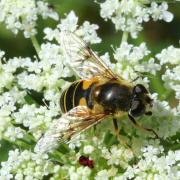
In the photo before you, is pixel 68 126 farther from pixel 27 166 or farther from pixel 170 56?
pixel 170 56

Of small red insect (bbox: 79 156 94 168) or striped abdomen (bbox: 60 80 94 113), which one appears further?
small red insect (bbox: 79 156 94 168)

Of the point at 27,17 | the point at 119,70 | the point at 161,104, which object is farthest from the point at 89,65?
the point at 27,17

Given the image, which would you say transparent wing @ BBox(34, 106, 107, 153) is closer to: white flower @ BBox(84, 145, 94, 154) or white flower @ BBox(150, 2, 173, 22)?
white flower @ BBox(84, 145, 94, 154)

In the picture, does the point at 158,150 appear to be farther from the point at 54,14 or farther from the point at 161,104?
the point at 54,14

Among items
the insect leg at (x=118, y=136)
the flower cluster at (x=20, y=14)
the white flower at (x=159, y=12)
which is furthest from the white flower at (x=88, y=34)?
the insect leg at (x=118, y=136)

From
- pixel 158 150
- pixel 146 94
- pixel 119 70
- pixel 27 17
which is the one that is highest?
pixel 27 17

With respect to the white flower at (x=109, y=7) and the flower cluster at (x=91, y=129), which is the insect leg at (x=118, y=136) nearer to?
the flower cluster at (x=91, y=129)

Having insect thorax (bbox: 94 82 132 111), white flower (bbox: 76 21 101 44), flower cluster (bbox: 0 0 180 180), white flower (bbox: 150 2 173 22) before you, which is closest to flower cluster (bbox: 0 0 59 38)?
flower cluster (bbox: 0 0 180 180)
